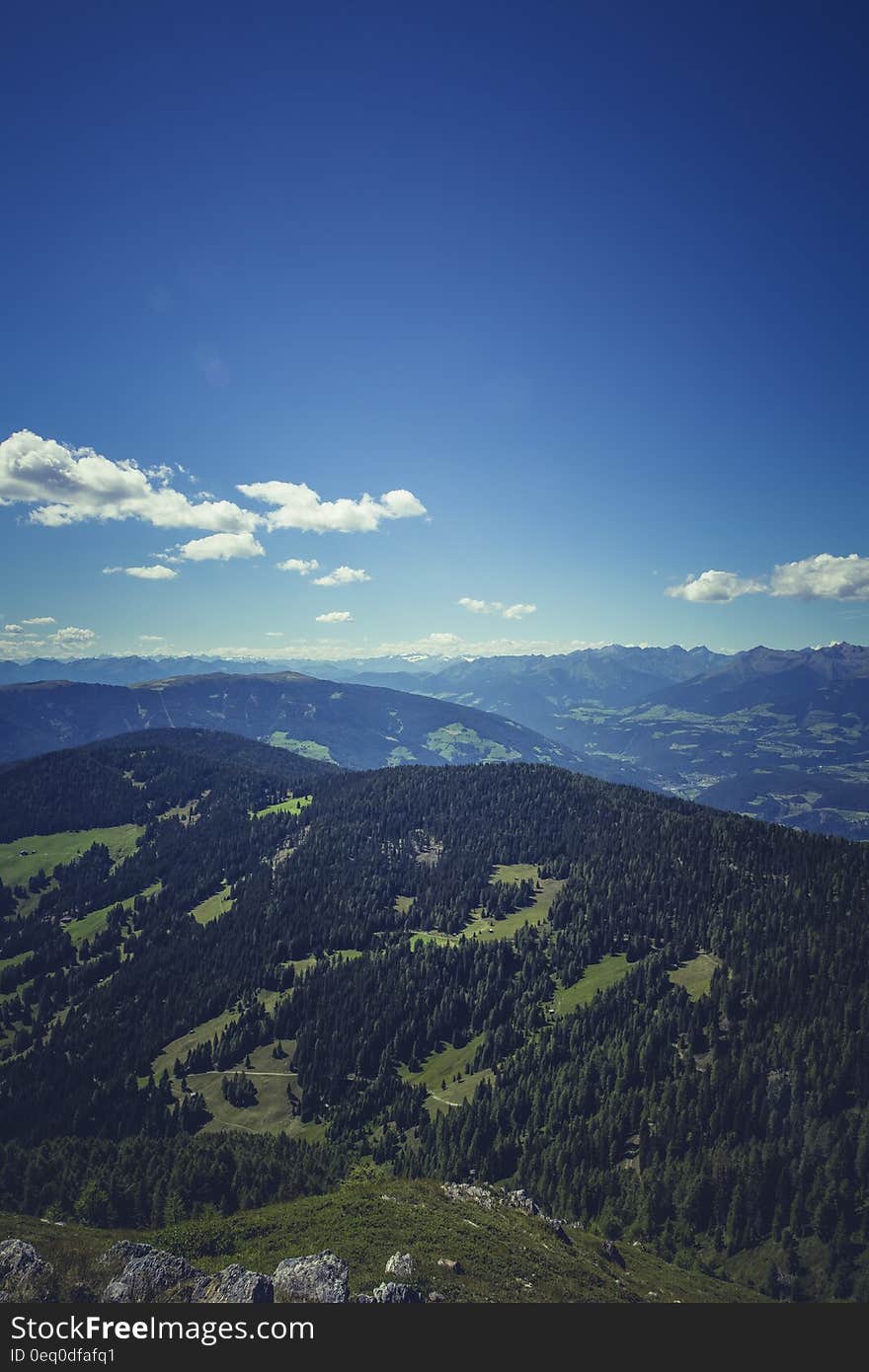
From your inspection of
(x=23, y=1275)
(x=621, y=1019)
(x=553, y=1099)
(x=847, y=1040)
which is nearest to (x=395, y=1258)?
(x=23, y=1275)

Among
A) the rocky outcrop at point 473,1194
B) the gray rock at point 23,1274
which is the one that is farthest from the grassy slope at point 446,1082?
the gray rock at point 23,1274

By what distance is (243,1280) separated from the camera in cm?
4816

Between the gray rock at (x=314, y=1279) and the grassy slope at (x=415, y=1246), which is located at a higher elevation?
the gray rock at (x=314, y=1279)

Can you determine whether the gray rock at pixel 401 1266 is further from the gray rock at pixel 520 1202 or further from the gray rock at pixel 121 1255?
the gray rock at pixel 520 1202

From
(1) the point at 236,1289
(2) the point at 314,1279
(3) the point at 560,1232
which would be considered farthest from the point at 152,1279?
(3) the point at 560,1232

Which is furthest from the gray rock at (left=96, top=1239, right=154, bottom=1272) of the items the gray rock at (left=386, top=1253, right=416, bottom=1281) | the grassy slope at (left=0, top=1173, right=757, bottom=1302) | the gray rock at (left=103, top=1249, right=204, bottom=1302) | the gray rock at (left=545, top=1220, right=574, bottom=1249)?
the gray rock at (left=545, top=1220, right=574, bottom=1249)

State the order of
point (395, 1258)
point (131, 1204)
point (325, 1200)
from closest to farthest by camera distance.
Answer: point (395, 1258), point (325, 1200), point (131, 1204)

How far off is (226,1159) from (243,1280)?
103 m

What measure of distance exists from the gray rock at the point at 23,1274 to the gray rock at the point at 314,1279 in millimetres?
18270

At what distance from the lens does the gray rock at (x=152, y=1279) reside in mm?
48816

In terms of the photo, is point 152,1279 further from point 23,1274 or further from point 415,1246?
point 415,1246

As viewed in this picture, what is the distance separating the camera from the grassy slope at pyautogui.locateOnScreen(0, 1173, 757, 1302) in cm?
5597

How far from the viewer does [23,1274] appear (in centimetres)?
5116

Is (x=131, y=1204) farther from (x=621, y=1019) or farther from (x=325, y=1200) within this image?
(x=621, y=1019)
